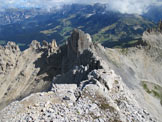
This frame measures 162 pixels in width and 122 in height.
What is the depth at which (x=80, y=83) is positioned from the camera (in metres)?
29.8

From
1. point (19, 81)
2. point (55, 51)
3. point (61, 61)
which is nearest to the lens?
point (19, 81)

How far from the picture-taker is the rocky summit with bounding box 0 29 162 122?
68.1 feet

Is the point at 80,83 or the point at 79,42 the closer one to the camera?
the point at 80,83

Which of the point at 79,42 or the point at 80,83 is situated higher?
the point at 80,83

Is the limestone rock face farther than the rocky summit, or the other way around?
the limestone rock face

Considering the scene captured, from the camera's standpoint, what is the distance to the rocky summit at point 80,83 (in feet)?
68.1

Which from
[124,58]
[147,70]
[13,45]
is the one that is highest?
[13,45]

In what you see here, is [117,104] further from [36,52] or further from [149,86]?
[36,52]

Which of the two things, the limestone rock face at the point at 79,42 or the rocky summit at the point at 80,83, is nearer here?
the rocky summit at the point at 80,83

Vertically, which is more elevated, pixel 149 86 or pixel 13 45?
pixel 13 45

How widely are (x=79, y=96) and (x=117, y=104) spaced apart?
5.62 meters

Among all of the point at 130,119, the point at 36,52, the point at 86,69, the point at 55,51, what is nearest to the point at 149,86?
the point at 86,69

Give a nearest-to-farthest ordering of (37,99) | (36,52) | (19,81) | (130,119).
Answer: (130,119)
(37,99)
(19,81)
(36,52)

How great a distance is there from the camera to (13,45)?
116562 millimetres
